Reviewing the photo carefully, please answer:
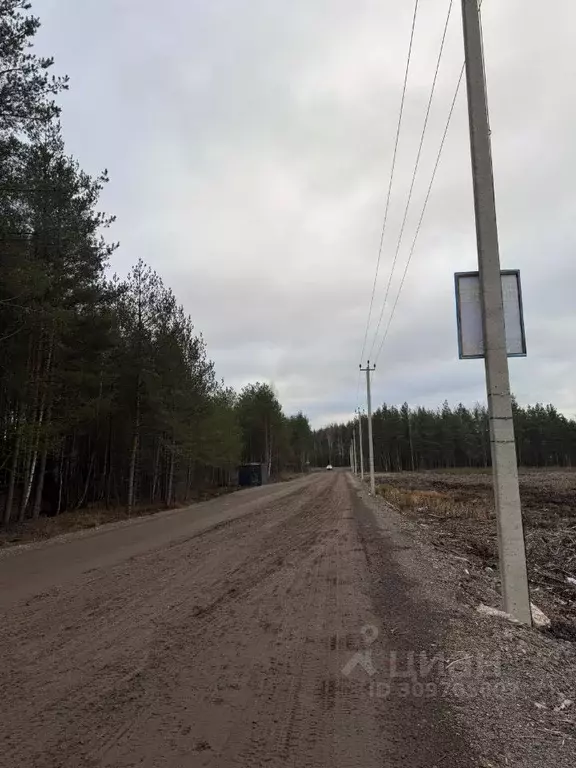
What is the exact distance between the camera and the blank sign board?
699 cm

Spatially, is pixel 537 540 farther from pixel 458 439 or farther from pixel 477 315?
pixel 458 439

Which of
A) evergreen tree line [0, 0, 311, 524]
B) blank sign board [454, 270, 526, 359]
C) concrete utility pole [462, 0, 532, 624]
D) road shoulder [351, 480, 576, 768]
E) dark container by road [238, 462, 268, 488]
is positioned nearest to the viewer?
road shoulder [351, 480, 576, 768]

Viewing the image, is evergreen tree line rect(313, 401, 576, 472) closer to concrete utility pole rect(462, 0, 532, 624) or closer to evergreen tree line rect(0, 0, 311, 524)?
evergreen tree line rect(0, 0, 311, 524)

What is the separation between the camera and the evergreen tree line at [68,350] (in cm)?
1452

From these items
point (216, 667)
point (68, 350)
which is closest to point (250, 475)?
point (68, 350)

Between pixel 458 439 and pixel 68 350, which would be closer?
pixel 68 350

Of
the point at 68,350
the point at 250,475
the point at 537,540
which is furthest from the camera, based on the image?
the point at 250,475

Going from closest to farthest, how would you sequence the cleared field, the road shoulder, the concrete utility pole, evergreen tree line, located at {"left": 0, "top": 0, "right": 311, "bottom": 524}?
the road shoulder → the concrete utility pole → the cleared field → evergreen tree line, located at {"left": 0, "top": 0, "right": 311, "bottom": 524}

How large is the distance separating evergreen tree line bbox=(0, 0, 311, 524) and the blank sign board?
10683mm

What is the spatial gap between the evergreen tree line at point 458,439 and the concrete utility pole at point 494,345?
4092 inches

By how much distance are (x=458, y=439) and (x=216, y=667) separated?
123839 mm

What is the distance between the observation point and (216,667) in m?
5.18

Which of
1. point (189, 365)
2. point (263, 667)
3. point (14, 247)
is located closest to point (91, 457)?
point (189, 365)

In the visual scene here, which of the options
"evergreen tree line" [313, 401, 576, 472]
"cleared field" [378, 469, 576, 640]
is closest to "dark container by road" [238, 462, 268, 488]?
"cleared field" [378, 469, 576, 640]
